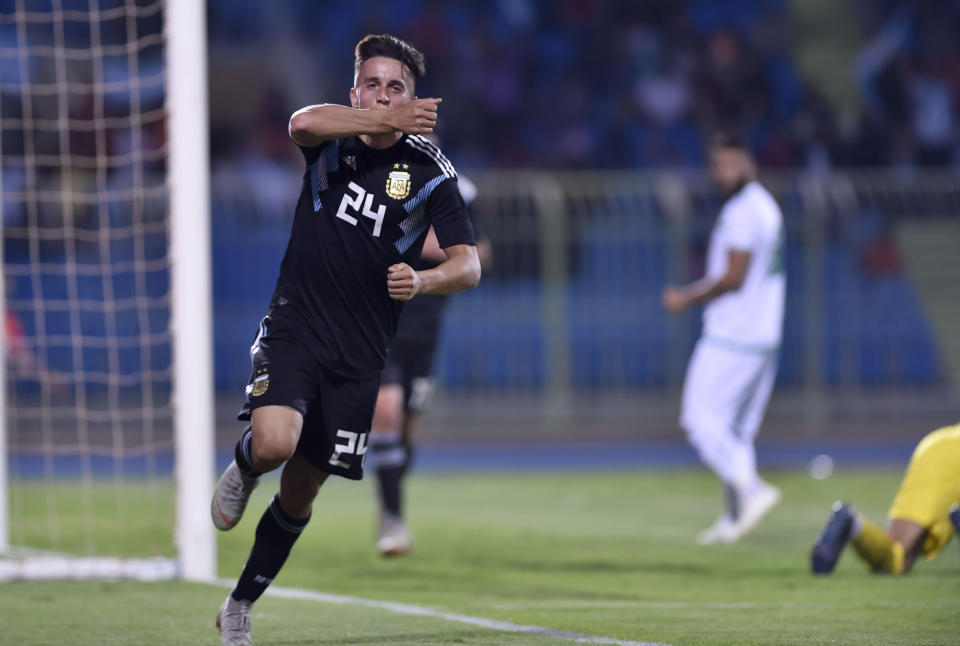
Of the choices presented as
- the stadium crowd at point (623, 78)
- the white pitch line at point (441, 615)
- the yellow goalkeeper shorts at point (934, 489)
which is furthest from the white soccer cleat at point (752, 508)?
the stadium crowd at point (623, 78)

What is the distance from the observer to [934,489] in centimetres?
670

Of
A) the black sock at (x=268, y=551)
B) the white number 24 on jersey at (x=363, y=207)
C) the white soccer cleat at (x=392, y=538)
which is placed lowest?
the white soccer cleat at (x=392, y=538)

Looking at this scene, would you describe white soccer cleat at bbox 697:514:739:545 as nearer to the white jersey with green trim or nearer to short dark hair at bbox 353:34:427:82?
the white jersey with green trim

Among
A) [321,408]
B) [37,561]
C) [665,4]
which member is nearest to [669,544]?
[37,561]

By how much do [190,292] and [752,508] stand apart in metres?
3.75

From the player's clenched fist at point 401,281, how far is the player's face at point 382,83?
2.17 ft

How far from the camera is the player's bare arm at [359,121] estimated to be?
15.1ft

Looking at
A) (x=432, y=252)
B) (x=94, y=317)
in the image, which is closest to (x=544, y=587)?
(x=432, y=252)

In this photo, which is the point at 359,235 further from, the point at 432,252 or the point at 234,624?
the point at 432,252

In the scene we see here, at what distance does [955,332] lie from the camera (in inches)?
661

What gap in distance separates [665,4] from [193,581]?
1663cm

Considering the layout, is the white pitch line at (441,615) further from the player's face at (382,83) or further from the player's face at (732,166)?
the player's face at (732,166)

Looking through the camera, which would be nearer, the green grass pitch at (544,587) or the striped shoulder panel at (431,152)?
the striped shoulder panel at (431,152)

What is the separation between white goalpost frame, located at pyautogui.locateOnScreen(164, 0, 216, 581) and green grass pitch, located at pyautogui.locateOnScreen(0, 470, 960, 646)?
1.04ft
